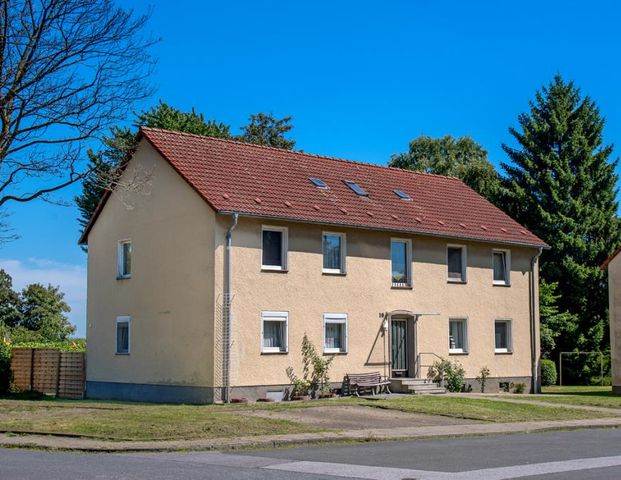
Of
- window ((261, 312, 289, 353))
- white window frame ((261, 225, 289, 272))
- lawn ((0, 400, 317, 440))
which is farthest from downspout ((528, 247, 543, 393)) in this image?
lawn ((0, 400, 317, 440))

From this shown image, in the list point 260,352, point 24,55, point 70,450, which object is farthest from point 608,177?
point 70,450

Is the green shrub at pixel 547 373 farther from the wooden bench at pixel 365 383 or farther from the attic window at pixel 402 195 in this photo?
the wooden bench at pixel 365 383

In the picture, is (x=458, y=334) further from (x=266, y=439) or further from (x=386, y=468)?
(x=386, y=468)

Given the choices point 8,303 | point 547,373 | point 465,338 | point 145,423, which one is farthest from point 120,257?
point 8,303

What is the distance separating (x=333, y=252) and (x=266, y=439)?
45.5 ft

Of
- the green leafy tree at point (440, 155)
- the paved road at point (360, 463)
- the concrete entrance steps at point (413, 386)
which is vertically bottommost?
the paved road at point (360, 463)

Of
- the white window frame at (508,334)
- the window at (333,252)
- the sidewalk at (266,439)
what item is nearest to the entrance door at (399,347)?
the window at (333,252)

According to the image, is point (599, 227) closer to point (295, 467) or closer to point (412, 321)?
point (412, 321)

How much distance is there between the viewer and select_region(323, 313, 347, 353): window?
3116 centimetres

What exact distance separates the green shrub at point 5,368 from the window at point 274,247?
11.5 metres

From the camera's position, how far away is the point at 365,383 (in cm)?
3105

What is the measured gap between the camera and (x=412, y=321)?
1325 inches

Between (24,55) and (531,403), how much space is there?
17.3m

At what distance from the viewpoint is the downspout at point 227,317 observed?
1113 inches
